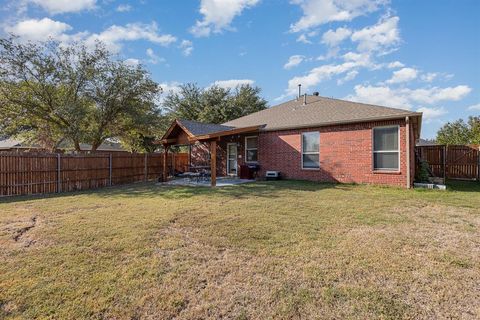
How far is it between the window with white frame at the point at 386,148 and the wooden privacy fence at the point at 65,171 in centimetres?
1217

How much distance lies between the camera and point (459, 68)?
13.7 m

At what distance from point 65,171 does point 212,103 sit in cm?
1661

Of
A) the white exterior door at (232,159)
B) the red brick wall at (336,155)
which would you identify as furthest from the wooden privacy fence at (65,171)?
the red brick wall at (336,155)

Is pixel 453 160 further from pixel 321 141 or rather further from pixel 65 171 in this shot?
pixel 65 171

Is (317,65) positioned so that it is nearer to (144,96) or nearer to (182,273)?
(144,96)

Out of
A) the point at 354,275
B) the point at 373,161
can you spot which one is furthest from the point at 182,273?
the point at 373,161

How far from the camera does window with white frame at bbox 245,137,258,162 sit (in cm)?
1473

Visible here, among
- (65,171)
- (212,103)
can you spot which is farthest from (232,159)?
(212,103)

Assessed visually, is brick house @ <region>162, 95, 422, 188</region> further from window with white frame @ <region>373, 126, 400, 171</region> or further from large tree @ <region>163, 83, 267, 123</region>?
large tree @ <region>163, 83, 267, 123</region>

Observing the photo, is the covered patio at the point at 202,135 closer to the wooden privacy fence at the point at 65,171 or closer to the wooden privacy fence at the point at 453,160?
the wooden privacy fence at the point at 65,171

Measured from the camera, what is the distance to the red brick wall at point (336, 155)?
1077cm

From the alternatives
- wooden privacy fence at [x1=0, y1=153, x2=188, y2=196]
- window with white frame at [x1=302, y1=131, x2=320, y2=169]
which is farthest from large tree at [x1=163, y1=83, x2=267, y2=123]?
window with white frame at [x1=302, y1=131, x2=320, y2=169]

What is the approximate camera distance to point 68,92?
573 inches

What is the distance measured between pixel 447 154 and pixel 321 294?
16114 mm
